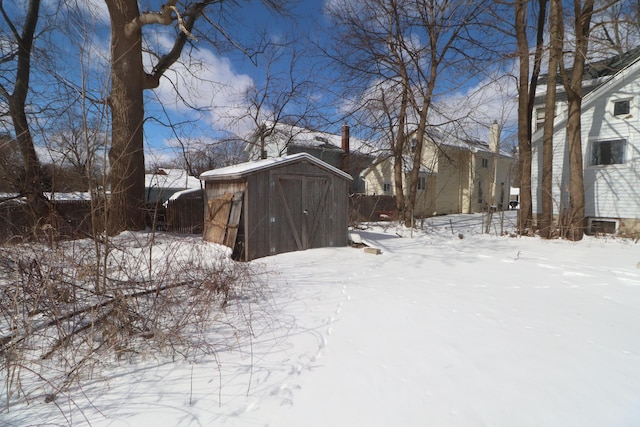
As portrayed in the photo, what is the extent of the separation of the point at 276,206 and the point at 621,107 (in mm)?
12613

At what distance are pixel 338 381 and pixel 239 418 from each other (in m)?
0.79

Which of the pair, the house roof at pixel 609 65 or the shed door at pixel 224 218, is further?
the house roof at pixel 609 65

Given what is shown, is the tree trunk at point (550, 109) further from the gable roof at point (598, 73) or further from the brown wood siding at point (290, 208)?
the brown wood siding at point (290, 208)

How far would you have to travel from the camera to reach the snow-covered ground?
205 cm

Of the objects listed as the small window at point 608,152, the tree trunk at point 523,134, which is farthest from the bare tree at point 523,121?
the small window at point 608,152

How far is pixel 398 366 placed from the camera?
8.63 feet

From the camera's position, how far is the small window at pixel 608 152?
35.5 ft

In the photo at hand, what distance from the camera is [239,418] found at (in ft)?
6.59

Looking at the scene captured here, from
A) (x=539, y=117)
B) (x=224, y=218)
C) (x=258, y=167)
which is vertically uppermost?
(x=539, y=117)

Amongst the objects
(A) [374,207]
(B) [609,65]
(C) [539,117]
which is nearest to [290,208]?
(A) [374,207]

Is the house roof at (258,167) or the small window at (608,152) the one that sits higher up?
the small window at (608,152)

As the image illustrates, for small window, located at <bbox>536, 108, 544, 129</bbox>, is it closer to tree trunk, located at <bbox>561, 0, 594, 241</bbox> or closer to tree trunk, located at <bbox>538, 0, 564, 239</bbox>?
tree trunk, located at <bbox>538, 0, 564, 239</bbox>

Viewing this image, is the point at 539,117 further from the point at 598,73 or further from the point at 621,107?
the point at 621,107

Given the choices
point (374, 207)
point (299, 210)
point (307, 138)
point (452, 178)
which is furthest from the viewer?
point (307, 138)
